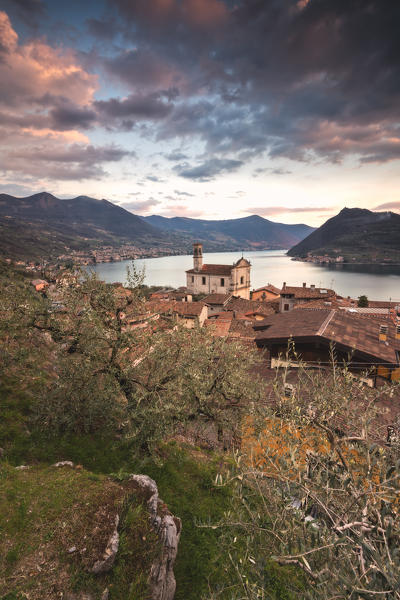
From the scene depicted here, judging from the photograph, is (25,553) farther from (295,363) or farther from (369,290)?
(369,290)

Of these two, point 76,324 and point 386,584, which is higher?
point 76,324

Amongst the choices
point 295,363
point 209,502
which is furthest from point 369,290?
point 209,502

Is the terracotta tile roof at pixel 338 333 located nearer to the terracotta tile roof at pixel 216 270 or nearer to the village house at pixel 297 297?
the village house at pixel 297 297

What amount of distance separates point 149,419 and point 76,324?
444cm

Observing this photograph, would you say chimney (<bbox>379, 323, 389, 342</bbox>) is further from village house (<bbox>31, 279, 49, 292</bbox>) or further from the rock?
village house (<bbox>31, 279, 49, 292</bbox>)

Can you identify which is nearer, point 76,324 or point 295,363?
point 76,324

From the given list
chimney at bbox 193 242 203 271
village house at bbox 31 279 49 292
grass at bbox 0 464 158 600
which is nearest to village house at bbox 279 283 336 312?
chimney at bbox 193 242 203 271

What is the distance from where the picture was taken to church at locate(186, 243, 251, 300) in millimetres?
83562

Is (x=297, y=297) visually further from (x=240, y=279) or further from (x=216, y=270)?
(x=216, y=270)

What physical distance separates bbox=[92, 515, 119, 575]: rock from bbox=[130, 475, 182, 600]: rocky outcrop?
1006mm

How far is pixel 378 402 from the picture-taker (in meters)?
11.5

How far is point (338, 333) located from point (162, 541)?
12.1 metres

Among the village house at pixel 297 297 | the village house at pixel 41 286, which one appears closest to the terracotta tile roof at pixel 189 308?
the village house at pixel 41 286

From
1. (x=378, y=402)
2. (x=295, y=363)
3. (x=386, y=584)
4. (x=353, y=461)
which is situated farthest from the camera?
(x=295, y=363)
